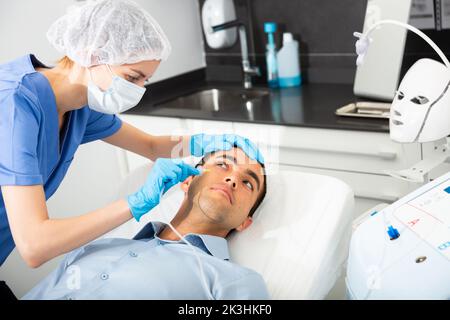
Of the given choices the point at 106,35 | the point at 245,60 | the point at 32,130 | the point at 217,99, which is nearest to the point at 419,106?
the point at 106,35

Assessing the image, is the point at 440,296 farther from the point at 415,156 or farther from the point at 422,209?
the point at 415,156

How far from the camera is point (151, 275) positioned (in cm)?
137

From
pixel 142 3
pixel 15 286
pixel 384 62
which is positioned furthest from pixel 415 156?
pixel 15 286

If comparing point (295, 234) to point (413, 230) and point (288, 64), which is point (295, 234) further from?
point (288, 64)

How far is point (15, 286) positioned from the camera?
2.25m

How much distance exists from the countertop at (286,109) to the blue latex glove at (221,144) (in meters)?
0.43

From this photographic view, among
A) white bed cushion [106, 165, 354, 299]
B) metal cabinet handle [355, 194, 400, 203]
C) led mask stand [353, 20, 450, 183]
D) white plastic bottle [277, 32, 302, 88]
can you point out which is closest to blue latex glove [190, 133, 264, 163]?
white bed cushion [106, 165, 354, 299]

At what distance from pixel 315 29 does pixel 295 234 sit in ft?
4.42

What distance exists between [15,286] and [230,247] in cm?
109

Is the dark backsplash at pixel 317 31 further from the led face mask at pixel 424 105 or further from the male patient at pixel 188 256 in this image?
the male patient at pixel 188 256

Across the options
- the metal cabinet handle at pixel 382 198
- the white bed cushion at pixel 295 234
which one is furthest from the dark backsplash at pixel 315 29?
the white bed cushion at pixel 295 234

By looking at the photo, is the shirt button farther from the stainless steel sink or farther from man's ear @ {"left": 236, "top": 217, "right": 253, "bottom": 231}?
the stainless steel sink

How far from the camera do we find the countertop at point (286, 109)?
201cm

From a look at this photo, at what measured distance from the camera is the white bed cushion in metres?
1.46
